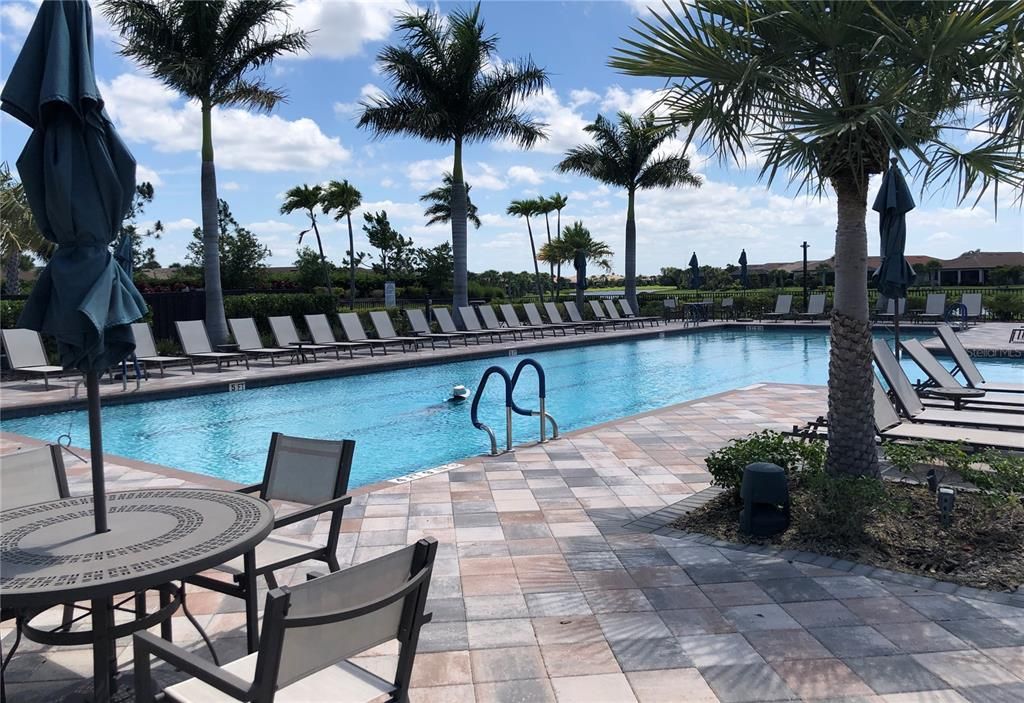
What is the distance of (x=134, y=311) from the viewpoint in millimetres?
2848

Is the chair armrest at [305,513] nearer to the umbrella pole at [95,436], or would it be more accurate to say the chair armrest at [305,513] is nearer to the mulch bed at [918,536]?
the umbrella pole at [95,436]

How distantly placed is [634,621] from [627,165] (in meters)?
27.6

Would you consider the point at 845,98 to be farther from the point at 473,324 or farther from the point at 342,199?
the point at 342,199

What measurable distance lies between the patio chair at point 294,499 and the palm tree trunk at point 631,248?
86.8 feet

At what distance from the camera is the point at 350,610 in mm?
2094

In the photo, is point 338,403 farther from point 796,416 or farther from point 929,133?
point 929,133

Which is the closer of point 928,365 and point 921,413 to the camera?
point 921,413

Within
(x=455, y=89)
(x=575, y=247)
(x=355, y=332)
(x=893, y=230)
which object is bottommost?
(x=355, y=332)

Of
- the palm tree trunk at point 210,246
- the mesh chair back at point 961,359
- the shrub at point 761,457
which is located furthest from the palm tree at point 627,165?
the shrub at point 761,457

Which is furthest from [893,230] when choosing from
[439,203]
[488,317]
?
[439,203]

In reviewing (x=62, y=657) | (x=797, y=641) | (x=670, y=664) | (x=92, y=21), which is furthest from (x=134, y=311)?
(x=797, y=641)

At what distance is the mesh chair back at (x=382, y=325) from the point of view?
58.9 feet

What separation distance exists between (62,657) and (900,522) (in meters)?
4.64

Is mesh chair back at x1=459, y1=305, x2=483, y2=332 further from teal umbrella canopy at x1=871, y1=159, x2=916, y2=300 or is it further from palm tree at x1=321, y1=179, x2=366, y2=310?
palm tree at x1=321, y1=179, x2=366, y2=310
